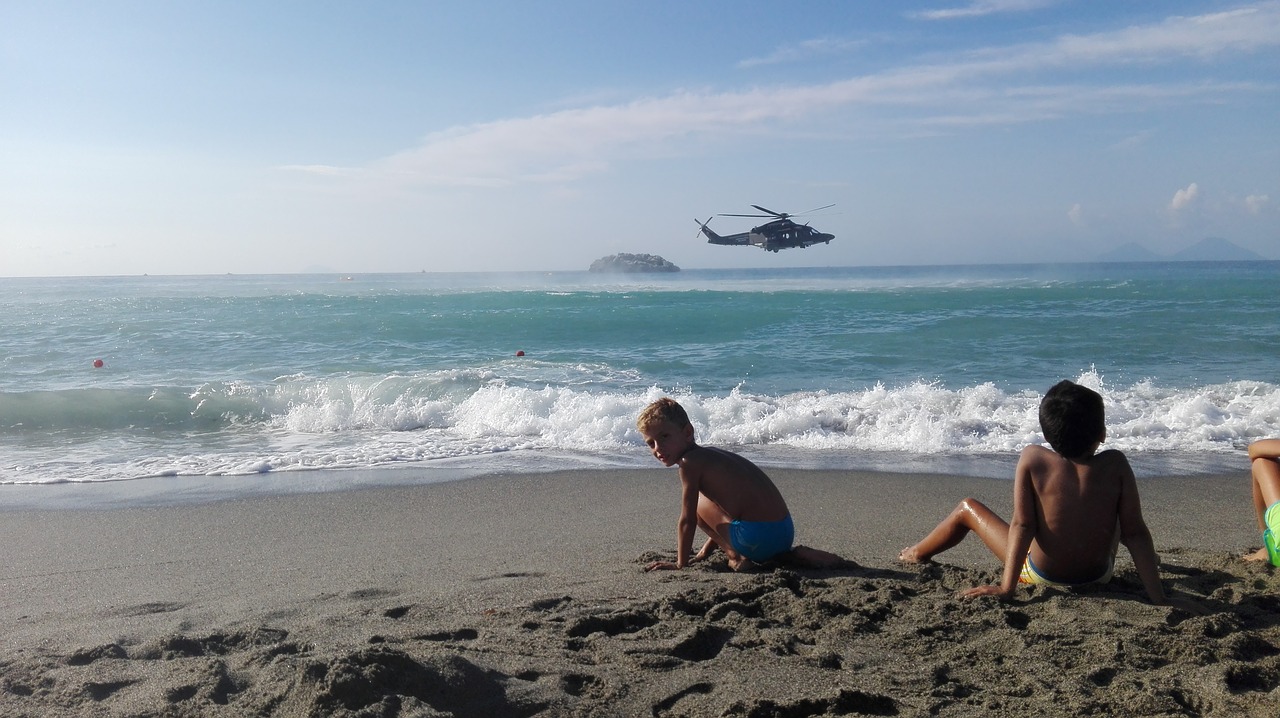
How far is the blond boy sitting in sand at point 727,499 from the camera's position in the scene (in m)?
4.68

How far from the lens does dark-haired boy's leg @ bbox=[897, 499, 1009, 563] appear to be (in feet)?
14.4

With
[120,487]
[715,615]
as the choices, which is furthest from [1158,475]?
[120,487]

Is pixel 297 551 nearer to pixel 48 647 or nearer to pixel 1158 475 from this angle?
pixel 48 647

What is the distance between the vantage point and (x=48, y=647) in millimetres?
3537

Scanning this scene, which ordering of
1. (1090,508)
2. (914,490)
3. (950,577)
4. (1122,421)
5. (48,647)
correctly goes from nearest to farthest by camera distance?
(48,647), (1090,508), (950,577), (914,490), (1122,421)

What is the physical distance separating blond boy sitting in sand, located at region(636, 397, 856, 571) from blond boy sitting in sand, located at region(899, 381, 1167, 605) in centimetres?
103

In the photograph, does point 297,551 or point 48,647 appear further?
point 297,551

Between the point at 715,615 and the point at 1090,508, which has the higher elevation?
the point at 1090,508

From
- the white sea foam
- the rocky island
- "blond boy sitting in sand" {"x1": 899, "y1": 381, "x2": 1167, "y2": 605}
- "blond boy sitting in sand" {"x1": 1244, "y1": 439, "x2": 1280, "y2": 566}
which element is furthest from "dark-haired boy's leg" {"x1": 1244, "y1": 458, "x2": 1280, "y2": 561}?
the rocky island

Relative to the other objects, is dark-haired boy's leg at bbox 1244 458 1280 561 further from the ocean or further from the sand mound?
the ocean

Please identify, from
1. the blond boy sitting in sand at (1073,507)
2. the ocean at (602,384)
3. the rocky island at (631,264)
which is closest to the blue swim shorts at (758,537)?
the blond boy sitting in sand at (1073,507)

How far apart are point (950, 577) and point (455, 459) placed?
5.79 meters

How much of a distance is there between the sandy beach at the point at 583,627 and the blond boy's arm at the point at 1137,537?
10cm

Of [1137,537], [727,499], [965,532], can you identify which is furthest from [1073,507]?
[727,499]
